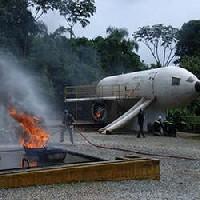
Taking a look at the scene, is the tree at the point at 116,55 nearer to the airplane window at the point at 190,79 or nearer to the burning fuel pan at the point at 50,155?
the airplane window at the point at 190,79

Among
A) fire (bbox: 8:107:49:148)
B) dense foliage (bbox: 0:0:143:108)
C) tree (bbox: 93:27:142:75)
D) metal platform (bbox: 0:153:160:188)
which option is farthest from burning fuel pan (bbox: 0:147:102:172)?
tree (bbox: 93:27:142:75)

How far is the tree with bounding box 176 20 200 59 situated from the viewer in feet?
246

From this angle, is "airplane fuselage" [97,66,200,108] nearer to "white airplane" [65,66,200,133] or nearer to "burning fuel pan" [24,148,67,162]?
"white airplane" [65,66,200,133]

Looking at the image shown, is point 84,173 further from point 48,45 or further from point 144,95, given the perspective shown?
point 48,45

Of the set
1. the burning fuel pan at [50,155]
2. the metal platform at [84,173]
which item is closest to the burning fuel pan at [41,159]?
the burning fuel pan at [50,155]

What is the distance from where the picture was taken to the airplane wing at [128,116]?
1259 inches

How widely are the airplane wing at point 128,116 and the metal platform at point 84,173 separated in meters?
19.3

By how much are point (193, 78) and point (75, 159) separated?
20.2 meters

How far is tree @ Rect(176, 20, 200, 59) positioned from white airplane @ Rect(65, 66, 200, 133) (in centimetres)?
3768

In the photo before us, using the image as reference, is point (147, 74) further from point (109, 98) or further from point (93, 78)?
point (93, 78)

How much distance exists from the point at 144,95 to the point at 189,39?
4503cm

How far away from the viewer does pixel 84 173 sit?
11.3 m

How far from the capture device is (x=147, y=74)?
34.6 metres

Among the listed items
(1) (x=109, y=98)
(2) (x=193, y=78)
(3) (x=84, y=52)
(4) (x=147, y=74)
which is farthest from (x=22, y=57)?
(3) (x=84, y=52)
